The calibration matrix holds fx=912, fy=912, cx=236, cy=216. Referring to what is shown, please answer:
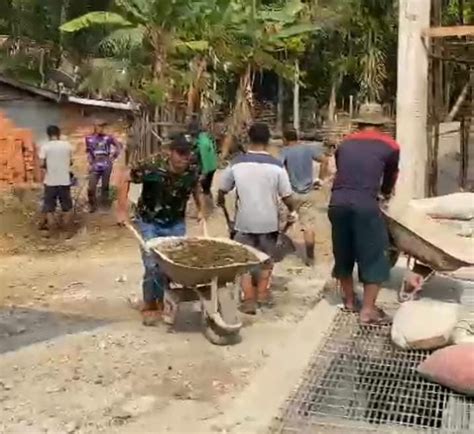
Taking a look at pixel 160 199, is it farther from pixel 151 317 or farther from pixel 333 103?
pixel 333 103

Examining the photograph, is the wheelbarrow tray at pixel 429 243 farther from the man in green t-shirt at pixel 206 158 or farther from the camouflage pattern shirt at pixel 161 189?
A: the man in green t-shirt at pixel 206 158

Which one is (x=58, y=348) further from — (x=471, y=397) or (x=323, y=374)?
(x=471, y=397)

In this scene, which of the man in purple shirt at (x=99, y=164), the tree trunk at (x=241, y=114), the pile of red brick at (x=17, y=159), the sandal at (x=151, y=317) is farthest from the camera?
the tree trunk at (x=241, y=114)

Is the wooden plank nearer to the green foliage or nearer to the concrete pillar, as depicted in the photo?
the concrete pillar

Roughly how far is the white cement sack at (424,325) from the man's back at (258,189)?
1655 millimetres

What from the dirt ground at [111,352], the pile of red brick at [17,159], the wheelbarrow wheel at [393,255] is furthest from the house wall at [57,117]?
the wheelbarrow wheel at [393,255]

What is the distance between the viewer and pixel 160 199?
6.98m

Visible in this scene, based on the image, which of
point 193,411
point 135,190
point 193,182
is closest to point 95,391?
point 193,411

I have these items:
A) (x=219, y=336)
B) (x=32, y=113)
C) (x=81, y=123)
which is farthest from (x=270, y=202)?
(x=32, y=113)

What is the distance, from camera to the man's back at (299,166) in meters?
9.63

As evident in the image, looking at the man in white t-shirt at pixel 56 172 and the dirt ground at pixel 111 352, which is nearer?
the dirt ground at pixel 111 352

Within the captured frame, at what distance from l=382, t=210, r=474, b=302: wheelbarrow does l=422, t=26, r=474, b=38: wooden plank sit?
2172 millimetres

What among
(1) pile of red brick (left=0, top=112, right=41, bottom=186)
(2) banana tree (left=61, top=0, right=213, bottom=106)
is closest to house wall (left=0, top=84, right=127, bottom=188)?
(1) pile of red brick (left=0, top=112, right=41, bottom=186)

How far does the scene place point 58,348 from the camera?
6.51m
